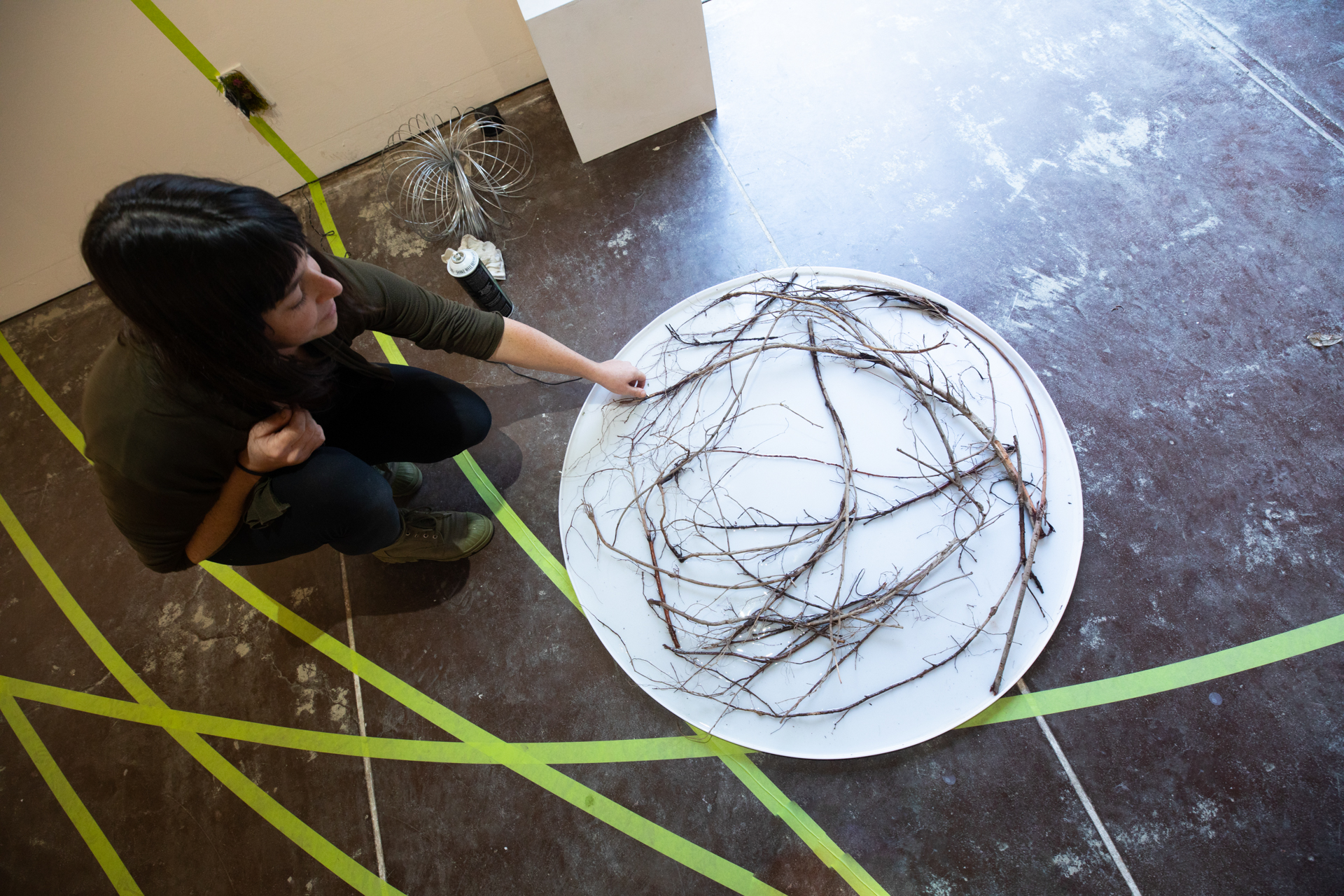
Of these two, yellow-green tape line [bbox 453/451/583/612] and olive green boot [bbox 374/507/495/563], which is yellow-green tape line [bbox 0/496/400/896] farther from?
yellow-green tape line [bbox 453/451/583/612]

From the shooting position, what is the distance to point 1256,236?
74.1 inches

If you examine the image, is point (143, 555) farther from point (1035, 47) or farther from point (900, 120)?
point (1035, 47)

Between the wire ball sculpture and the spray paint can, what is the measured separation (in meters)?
0.41

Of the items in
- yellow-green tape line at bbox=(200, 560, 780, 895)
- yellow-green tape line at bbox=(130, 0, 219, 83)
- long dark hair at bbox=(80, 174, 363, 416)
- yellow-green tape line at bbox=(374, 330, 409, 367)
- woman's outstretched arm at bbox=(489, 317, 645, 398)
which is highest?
long dark hair at bbox=(80, 174, 363, 416)

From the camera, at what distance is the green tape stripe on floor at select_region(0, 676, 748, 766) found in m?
1.66

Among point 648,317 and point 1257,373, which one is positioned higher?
point 648,317

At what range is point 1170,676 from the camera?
1539 mm

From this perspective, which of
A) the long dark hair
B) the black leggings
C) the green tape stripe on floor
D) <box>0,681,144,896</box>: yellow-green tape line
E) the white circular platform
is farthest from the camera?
<box>0,681,144,896</box>: yellow-green tape line

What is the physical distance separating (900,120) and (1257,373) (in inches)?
51.2

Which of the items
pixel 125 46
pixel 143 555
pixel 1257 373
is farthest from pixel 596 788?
pixel 125 46

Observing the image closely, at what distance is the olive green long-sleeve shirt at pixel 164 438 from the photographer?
1158 millimetres

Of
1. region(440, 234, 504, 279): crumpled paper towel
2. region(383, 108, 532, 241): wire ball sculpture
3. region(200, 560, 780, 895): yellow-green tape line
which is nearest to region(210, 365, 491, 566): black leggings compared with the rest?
region(200, 560, 780, 895): yellow-green tape line

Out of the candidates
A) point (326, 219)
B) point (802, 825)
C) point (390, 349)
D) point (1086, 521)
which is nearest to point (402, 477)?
point (390, 349)

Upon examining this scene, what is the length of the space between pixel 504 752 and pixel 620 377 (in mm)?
1039
